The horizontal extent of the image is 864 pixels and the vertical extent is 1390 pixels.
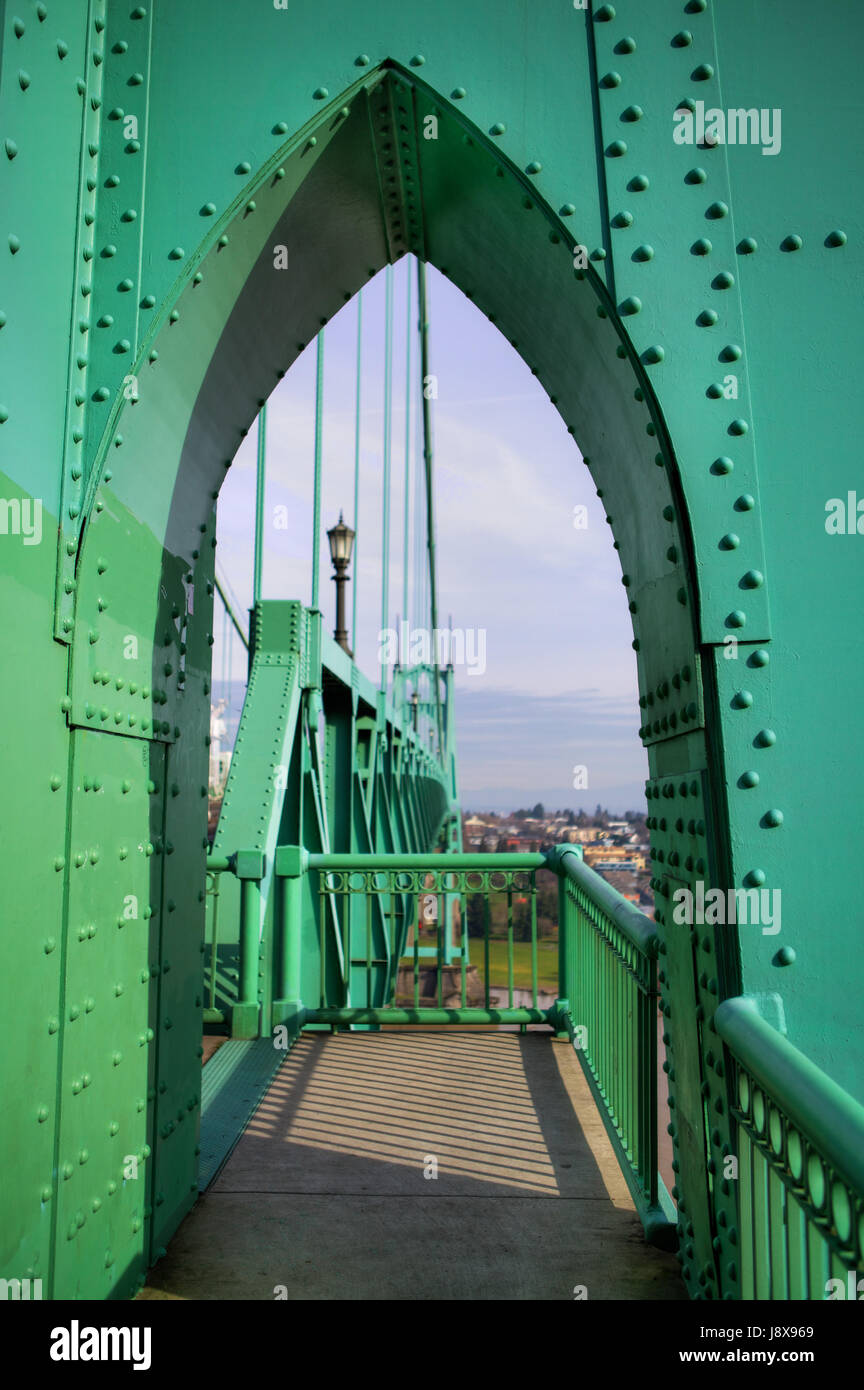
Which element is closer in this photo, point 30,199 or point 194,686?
point 30,199

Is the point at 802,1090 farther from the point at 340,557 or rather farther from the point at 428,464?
the point at 428,464

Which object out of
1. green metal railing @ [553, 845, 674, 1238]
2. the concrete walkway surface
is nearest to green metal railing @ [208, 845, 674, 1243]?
green metal railing @ [553, 845, 674, 1238]

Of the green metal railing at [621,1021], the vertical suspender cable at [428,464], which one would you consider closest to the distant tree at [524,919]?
the green metal railing at [621,1021]

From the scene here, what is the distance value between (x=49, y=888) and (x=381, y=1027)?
4099 millimetres

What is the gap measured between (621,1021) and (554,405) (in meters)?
2.41

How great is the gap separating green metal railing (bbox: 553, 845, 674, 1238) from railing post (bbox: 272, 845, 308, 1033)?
5.43ft

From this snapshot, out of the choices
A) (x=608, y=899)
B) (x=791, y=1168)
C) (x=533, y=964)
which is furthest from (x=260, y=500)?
(x=791, y=1168)

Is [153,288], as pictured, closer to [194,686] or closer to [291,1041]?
[194,686]

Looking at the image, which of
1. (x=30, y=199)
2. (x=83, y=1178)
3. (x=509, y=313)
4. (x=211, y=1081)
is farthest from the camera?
(x=211, y=1081)

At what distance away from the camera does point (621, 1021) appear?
12.5 ft

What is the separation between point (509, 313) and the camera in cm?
302

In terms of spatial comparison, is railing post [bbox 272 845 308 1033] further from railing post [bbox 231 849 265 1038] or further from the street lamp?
the street lamp

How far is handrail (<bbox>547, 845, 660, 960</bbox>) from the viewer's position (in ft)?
10.4

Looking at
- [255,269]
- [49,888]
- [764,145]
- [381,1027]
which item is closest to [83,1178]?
[49,888]
